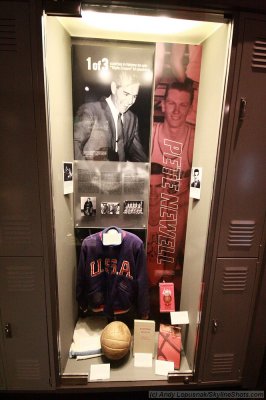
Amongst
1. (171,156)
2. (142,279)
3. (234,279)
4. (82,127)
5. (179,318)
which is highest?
(82,127)

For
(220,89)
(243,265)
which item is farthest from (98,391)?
(220,89)

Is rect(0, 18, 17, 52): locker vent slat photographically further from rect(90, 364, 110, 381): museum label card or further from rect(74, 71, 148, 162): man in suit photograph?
rect(90, 364, 110, 381): museum label card

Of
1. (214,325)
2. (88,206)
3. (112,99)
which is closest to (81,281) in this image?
(88,206)

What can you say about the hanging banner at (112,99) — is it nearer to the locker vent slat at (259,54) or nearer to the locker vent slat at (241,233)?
the locker vent slat at (259,54)

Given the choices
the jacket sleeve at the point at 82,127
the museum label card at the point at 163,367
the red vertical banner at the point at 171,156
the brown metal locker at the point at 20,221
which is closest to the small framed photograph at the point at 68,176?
the jacket sleeve at the point at 82,127

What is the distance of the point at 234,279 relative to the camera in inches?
53.2

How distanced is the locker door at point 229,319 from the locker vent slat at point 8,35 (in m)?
1.60

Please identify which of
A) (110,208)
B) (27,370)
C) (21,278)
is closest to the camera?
(21,278)

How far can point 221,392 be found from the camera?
152cm

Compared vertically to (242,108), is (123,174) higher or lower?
lower

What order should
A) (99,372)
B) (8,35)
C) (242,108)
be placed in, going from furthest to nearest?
(99,372)
(242,108)
(8,35)

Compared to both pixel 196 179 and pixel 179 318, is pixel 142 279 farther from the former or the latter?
pixel 196 179

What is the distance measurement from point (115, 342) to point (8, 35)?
187 centimetres

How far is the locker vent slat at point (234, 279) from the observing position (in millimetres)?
1343
